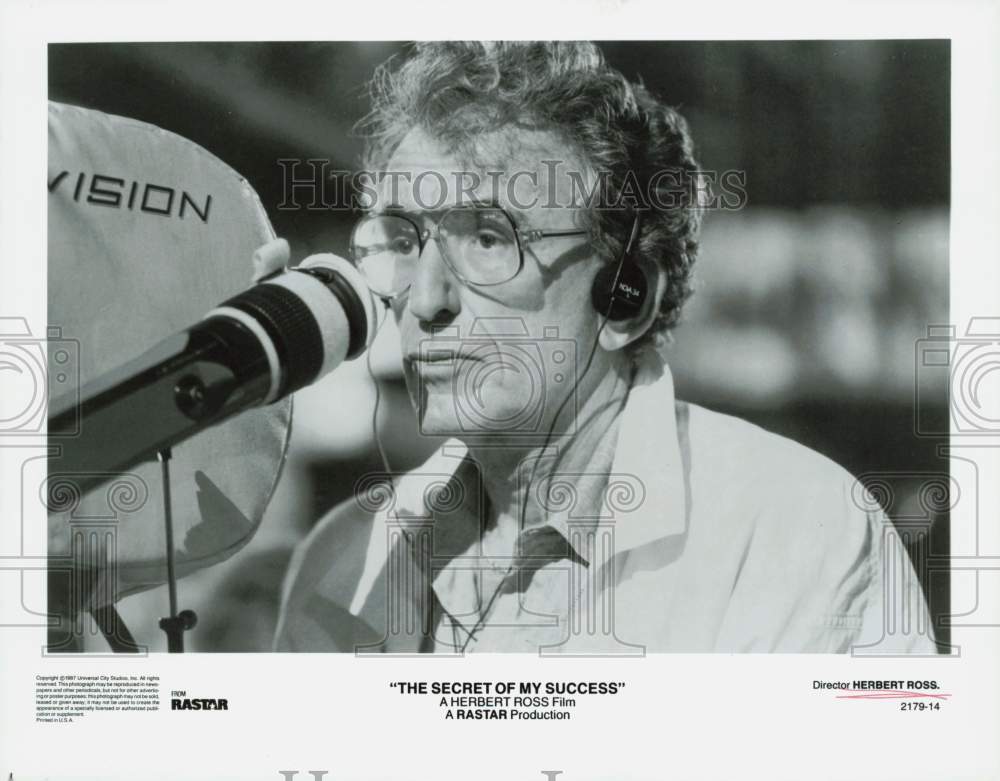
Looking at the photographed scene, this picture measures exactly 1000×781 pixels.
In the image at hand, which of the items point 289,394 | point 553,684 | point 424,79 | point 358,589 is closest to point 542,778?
point 553,684

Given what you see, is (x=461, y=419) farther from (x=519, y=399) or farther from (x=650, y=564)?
(x=650, y=564)

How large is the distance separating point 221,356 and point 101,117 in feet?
2.28

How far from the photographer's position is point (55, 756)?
2283 millimetres

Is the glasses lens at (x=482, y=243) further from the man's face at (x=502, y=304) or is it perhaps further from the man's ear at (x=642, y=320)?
the man's ear at (x=642, y=320)

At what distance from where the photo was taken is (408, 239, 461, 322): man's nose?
2.25m

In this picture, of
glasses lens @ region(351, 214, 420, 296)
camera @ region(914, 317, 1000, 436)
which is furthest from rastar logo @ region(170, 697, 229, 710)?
camera @ region(914, 317, 1000, 436)

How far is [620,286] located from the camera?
226cm

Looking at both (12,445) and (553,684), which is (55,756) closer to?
(12,445)

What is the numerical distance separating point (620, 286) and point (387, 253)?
1.61 ft

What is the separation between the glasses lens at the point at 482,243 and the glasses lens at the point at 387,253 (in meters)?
0.09

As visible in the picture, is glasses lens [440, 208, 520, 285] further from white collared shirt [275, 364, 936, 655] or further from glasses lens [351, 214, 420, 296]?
white collared shirt [275, 364, 936, 655]

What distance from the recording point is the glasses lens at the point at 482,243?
224 cm

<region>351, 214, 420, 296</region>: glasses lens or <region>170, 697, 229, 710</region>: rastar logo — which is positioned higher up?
<region>351, 214, 420, 296</region>: glasses lens

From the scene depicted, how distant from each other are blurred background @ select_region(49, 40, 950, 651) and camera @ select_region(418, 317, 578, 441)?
9 centimetres
